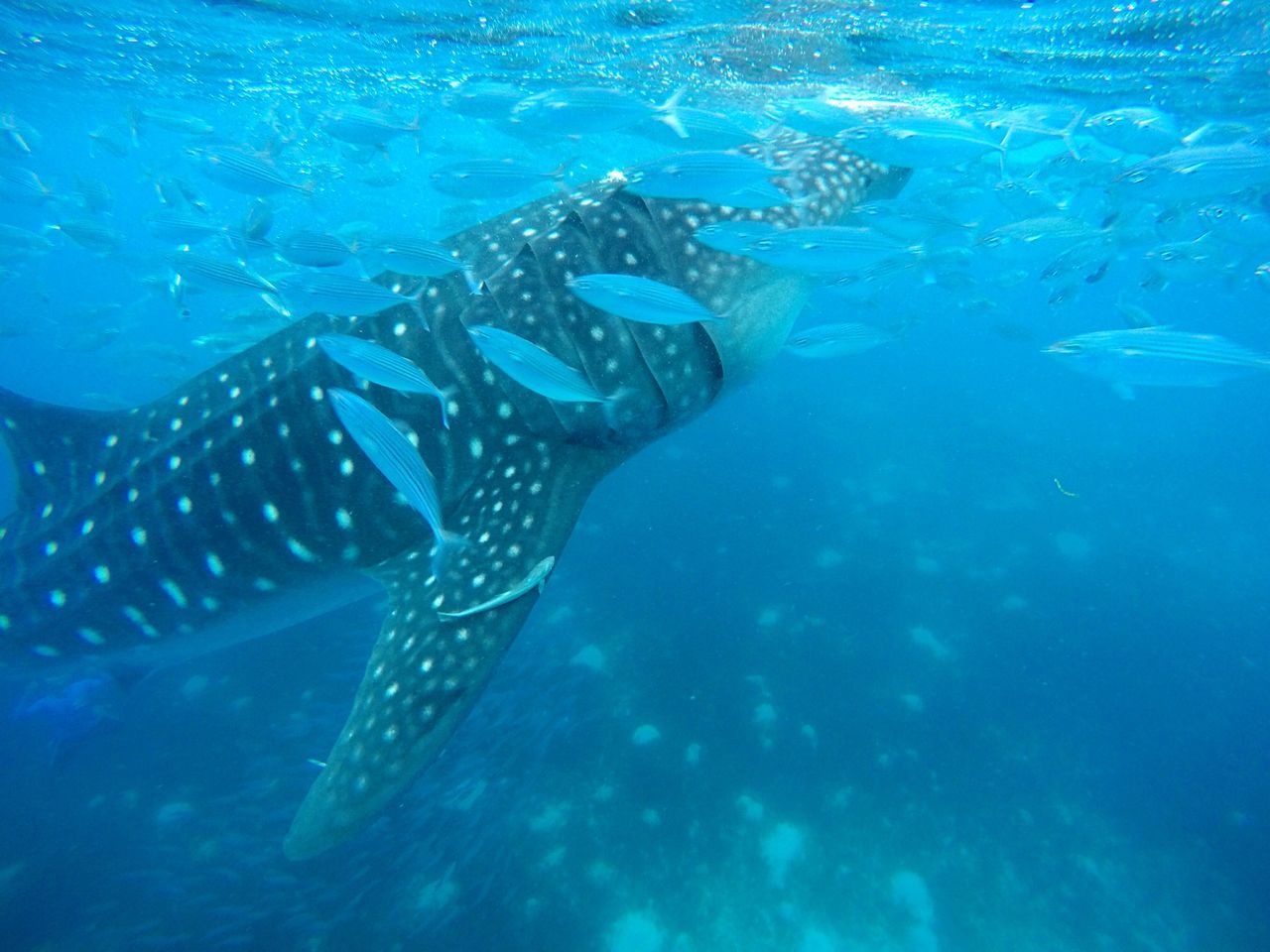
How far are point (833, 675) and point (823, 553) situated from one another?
3.16m

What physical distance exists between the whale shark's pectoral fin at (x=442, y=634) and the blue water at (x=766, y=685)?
155 cm

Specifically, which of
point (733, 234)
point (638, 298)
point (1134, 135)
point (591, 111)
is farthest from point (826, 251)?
point (1134, 135)

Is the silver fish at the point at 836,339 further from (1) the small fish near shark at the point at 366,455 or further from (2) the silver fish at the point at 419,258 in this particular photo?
(2) the silver fish at the point at 419,258

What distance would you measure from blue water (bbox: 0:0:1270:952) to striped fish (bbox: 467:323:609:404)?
59.6 inches

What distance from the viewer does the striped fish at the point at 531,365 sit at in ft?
9.10

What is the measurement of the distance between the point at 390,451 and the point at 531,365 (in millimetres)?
719

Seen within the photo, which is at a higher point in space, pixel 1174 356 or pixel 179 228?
pixel 179 228

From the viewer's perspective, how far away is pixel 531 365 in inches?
110

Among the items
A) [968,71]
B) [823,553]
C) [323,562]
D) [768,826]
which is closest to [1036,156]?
[968,71]

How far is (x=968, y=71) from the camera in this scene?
12328 millimetres

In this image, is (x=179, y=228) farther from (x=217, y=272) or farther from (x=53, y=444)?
(x=53, y=444)

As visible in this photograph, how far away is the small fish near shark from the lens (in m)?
3.33

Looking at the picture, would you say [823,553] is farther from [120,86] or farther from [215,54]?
[120,86]

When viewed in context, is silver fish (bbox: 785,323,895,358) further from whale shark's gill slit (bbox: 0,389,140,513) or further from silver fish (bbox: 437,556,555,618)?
whale shark's gill slit (bbox: 0,389,140,513)
